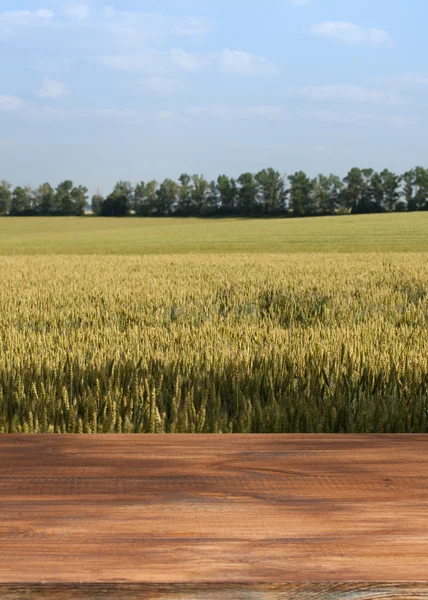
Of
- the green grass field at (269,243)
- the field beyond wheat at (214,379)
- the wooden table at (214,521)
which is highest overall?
the green grass field at (269,243)

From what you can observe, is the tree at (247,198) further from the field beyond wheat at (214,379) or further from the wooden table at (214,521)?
the wooden table at (214,521)

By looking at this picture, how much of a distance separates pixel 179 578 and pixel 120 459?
0.48 meters

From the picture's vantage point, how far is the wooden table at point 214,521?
37.1 inches

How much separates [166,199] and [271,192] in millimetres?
12908

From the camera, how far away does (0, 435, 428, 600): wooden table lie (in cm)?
94

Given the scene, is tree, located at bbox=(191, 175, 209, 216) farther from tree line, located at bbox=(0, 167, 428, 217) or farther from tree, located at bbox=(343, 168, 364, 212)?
tree, located at bbox=(343, 168, 364, 212)

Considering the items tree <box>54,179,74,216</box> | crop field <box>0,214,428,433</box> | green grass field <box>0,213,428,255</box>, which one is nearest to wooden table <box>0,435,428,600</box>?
crop field <box>0,214,428,433</box>

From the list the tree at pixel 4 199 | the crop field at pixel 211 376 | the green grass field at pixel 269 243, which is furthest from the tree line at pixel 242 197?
the crop field at pixel 211 376

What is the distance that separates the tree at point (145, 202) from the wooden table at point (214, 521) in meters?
77.1

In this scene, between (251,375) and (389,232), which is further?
(389,232)

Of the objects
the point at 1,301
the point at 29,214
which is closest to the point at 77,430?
the point at 1,301

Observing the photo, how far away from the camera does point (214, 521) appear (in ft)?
3.58

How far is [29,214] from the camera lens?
81.2m

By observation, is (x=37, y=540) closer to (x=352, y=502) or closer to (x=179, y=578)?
(x=179, y=578)
